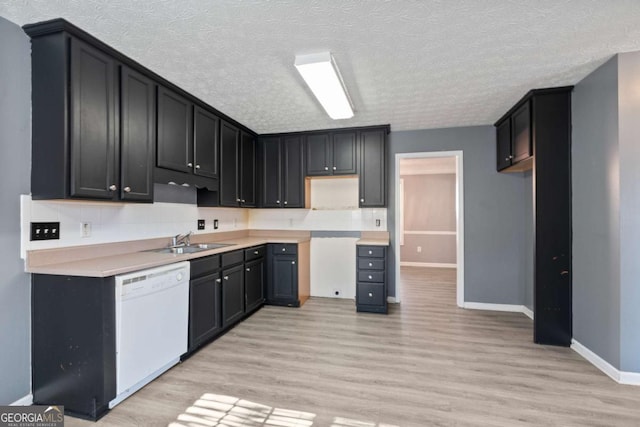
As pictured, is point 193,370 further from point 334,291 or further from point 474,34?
point 474,34

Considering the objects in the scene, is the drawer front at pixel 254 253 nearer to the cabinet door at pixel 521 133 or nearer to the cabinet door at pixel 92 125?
the cabinet door at pixel 92 125

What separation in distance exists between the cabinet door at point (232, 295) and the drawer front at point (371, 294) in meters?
1.48

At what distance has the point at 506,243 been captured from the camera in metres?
3.96

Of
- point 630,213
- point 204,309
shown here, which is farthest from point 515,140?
point 204,309

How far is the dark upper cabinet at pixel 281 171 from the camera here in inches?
173

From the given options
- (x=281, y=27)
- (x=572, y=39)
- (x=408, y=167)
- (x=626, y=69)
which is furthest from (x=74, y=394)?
(x=408, y=167)

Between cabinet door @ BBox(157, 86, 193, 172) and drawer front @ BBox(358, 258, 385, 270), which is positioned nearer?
cabinet door @ BBox(157, 86, 193, 172)

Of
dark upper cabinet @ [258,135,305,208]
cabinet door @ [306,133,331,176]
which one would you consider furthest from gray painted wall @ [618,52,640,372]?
dark upper cabinet @ [258,135,305,208]

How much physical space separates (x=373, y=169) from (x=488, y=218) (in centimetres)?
166

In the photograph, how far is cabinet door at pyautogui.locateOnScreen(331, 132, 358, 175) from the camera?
4.19 m

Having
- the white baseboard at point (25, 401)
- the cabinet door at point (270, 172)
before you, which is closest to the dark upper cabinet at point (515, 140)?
the cabinet door at point (270, 172)

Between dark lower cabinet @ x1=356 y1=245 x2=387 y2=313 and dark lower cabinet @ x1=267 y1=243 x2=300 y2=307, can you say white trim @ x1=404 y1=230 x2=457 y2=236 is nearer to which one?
dark lower cabinet @ x1=356 y1=245 x2=387 y2=313

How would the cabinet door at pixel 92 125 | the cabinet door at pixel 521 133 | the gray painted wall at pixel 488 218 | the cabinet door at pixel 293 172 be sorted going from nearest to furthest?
the cabinet door at pixel 92 125 → the cabinet door at pixel 521 133 → the gray painted wall at pixel 488 218 → the cabinet door at pixel 293 172

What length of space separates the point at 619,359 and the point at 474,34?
102 inches
